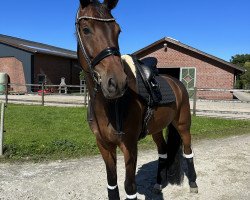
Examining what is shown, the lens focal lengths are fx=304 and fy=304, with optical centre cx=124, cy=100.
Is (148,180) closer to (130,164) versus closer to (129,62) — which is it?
(130,164)

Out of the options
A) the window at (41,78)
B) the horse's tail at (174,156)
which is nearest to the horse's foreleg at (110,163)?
the horse's tail at (174,156)

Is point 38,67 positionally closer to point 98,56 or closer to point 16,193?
point 16,193

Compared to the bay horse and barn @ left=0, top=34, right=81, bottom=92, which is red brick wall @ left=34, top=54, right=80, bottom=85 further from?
the bay horse

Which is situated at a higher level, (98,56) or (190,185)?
(98,56)

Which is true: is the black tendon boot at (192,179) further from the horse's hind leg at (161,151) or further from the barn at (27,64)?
the barn at (27,64)

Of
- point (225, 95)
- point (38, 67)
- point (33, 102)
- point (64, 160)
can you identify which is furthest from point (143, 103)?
point (38, 67)

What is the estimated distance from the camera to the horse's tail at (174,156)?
4.78 m

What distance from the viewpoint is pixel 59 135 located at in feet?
25.8

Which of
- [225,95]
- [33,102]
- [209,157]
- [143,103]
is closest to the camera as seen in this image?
[143,103]

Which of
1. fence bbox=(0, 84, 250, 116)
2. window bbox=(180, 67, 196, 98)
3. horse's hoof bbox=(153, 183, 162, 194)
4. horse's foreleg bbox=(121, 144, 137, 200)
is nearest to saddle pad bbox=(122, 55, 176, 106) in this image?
horse's foreleg bbox=(121, 144, 137, 200)

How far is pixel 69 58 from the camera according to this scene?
3322 cm

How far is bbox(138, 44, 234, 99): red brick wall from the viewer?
24.1 meters

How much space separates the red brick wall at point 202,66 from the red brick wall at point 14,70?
41.3 feet

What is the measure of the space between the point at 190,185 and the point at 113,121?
2286 mm
